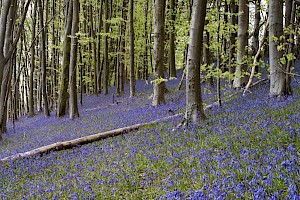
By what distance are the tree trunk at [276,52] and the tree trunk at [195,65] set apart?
2317 millimetres

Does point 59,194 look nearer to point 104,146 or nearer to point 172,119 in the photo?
point 104,146

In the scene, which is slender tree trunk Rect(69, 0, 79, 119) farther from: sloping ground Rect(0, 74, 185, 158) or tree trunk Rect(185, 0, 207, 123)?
tree trunk Rect(185, 0, 207, 123)

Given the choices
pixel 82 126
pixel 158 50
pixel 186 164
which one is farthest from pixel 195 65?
pixel 82 126

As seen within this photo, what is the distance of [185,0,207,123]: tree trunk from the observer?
8.34m

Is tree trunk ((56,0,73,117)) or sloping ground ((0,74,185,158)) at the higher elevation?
tree trunk ((56,0,73,117))

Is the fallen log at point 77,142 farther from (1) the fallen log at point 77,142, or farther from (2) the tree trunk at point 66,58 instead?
(2) the tree trunk at point 66,58

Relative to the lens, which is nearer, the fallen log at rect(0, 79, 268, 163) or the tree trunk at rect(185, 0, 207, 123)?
the tree trunk at rect(185, 0, 207, 123)

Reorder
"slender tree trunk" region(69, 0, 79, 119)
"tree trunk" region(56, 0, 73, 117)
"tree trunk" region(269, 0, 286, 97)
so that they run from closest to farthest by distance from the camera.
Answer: "tree trunk" region(269, 0, 286, 97) → "slender tree trunk" region(69, 0, 79, 119) → "tree trunk" region(56, 0, 73, 117)

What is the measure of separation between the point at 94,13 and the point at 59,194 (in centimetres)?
3228

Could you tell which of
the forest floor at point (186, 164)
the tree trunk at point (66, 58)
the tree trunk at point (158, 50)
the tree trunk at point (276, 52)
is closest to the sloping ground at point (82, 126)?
the tree trunk at point (158, 50)

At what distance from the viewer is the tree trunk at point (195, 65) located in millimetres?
8336

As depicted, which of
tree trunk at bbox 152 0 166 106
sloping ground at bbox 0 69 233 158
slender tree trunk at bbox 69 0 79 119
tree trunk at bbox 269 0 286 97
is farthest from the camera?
slender tree trunk at bbox 69 0 79 119

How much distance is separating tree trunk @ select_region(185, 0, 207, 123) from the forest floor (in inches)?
21.7

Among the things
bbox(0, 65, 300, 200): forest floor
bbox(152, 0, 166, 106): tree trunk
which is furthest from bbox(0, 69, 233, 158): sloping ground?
bbox(0, 65, 300, 200): forest floor
